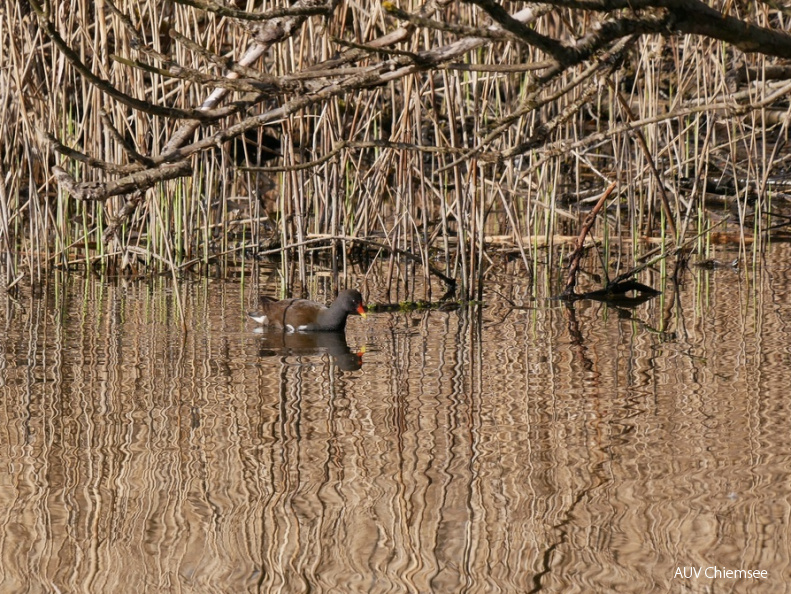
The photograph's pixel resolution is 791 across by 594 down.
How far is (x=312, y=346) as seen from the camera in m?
6.25

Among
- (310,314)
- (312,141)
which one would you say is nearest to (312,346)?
(310,314)

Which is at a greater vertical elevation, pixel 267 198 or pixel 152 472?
pixel 267 198

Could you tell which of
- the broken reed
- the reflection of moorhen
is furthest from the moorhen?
the broken reed

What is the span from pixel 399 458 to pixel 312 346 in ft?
7.92

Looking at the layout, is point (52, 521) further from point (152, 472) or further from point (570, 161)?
point (570, 161)

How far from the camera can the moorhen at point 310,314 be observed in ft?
21.5

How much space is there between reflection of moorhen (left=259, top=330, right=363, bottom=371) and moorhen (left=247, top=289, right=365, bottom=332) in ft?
0.15

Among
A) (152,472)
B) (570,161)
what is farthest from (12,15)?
(570,161)

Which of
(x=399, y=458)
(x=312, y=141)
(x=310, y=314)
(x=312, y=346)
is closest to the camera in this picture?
(x=399, y=458)

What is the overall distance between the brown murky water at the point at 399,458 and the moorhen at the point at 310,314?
0.20 m

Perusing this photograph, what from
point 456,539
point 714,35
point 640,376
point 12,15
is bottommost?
point 456,539

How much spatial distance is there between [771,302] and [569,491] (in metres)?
3.74

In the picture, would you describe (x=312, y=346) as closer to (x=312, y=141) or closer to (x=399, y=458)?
(x=312, y=141)

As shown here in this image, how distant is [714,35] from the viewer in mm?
3426
